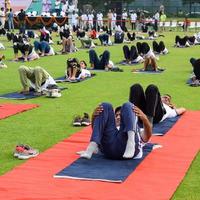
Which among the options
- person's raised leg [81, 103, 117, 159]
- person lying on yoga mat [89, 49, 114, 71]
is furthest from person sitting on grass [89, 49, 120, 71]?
person's raised leg [81, 103, 117, 159]

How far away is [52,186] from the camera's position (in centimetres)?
527

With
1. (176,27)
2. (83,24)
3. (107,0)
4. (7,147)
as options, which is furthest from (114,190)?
(107,0)

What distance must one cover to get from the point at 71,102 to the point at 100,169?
4.73m

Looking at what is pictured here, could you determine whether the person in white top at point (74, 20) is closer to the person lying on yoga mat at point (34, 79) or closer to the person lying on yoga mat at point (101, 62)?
the person lying on yoga mat at point (101, 62)

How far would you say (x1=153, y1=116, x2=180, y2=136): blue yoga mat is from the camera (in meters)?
7.58

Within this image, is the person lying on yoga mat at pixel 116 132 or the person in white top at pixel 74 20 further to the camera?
the person in white top at pixel 74 20

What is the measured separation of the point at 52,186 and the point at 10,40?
24.0 metres

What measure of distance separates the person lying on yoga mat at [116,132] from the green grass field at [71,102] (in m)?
0.69

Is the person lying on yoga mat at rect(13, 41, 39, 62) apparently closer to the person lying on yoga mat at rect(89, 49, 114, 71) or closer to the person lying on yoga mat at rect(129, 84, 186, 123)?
the person lying on yoga mat at rect(89, 49, 114, 71)

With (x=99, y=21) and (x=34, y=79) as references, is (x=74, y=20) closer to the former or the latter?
(x=99, y=21)

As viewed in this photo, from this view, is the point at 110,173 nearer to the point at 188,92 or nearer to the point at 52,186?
the point at 52,186

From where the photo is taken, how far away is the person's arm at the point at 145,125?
5.96 meters

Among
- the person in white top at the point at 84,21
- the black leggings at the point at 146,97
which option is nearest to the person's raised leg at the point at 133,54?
the black leggings at the point at 146,97

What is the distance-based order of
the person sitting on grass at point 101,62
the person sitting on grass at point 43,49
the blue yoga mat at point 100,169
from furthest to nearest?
the person sitting on grass at point 43,49
the person sitting on grass at point 101,62
the blue yoga mat at point 100,169
